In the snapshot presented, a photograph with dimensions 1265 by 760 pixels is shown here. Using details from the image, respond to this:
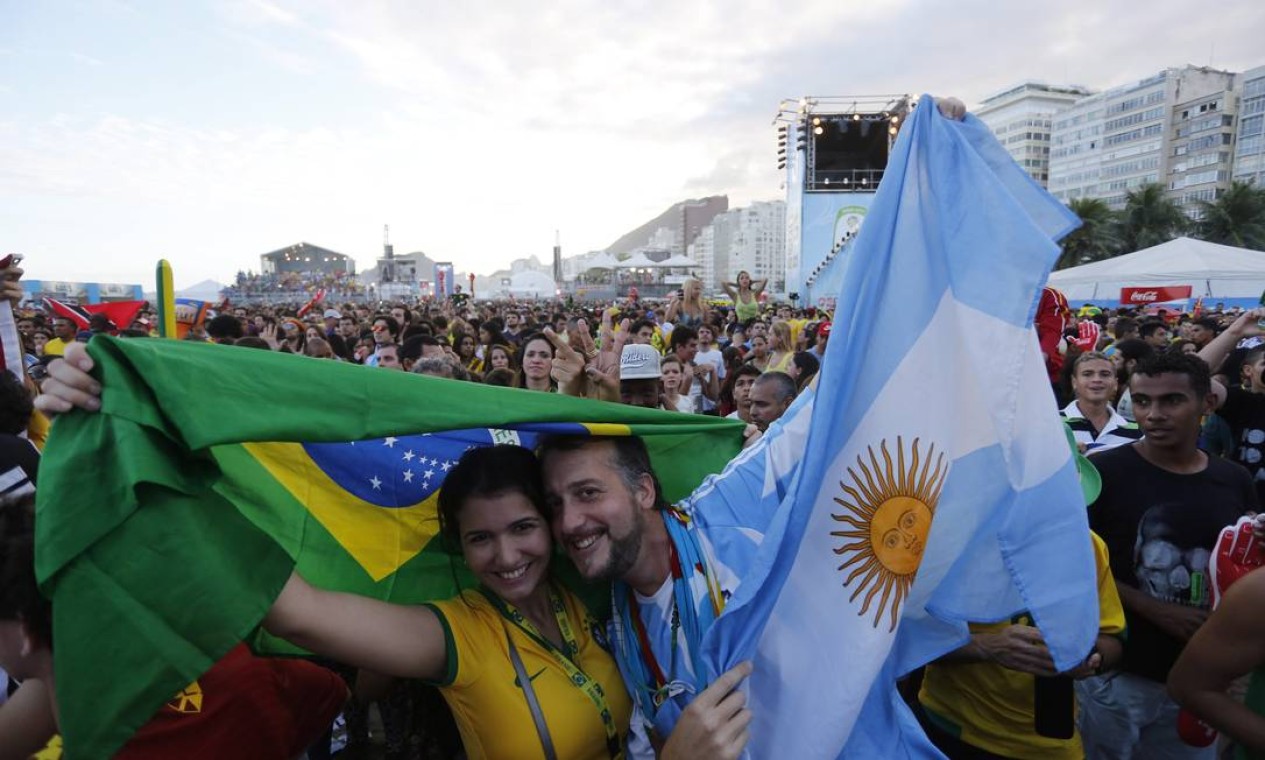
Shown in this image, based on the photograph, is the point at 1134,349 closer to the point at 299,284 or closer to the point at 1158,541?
the point at 1158,541

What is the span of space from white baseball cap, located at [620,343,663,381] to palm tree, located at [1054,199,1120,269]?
42.3 m

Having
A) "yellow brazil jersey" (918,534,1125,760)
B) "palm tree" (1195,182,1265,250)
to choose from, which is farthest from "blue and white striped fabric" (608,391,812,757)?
"palm tree" (1195,182,1265,250)

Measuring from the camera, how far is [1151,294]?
58.6 ft

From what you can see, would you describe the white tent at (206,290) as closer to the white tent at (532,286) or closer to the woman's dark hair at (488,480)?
the woman's dark hair at (488,480)

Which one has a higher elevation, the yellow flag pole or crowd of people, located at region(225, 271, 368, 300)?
crowd of people, located at region(225, 271, 368, 300)

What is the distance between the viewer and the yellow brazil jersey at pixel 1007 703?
2383 millimetres

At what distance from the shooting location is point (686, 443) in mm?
2504

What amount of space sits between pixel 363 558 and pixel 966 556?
1720mm

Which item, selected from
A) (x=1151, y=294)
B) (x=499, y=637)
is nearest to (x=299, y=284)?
(x=1151, y=294)

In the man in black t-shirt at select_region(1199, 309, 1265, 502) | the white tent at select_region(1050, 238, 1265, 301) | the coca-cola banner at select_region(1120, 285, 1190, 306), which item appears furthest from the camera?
the white tent at select_region(1050, 238, 1265, 301)

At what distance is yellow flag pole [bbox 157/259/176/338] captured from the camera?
1.69 metres

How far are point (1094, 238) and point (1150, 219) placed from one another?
154 inches

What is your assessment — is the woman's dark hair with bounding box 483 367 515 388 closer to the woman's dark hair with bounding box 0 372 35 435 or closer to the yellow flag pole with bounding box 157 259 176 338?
the woman's dark hair with bounding box 0 372 35 435

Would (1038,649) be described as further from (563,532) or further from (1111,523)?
(563,532)
